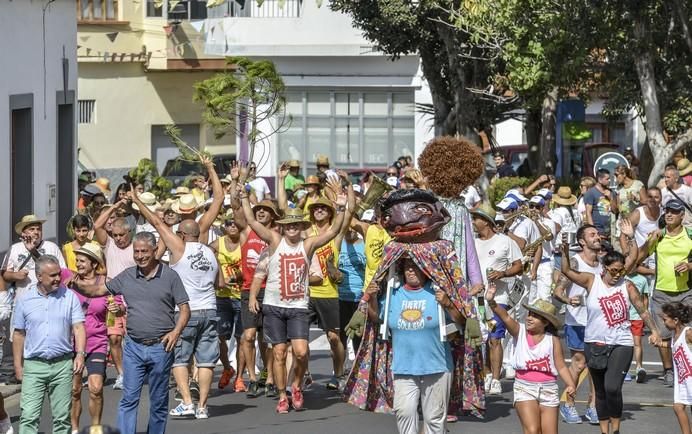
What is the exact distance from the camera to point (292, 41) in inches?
1410

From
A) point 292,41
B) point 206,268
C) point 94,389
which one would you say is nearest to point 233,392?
point 206,268

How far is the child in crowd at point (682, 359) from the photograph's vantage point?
432 inches

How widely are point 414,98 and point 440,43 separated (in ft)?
19.3

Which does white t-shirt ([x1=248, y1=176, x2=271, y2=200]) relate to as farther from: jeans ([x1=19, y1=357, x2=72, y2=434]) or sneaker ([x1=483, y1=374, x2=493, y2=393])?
jeans ([x1=19, y1=357, x2=72, y2=434])

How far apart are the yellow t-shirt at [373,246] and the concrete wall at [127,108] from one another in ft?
86.2

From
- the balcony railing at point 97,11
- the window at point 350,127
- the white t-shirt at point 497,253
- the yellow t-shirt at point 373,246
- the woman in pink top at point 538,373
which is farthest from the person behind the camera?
the balcony railing at point 97,11

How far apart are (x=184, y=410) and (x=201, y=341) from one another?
606 millimetres

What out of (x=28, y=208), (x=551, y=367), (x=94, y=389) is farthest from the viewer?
(x=28, y=208)

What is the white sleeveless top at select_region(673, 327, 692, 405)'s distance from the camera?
10961 millimetres

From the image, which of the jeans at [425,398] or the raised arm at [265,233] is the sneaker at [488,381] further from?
→ the jeans at [425,398]

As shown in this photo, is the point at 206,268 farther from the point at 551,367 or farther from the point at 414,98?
the point at 414,98

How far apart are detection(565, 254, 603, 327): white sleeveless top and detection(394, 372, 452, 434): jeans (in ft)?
11.5

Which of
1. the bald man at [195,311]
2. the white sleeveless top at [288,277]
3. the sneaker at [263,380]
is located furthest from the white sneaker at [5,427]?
the sneaker at [263,380]

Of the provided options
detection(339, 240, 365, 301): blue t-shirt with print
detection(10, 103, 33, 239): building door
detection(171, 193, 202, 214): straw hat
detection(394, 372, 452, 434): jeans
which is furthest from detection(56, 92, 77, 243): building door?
detection(394, 372, 452, 434): jeans
